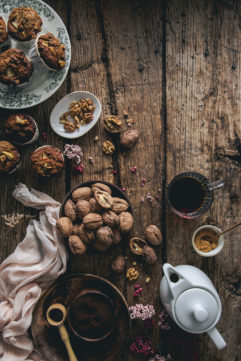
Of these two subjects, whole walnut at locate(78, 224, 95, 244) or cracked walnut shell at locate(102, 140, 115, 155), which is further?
cracked walnut shell at locate(102, 140, 115, 155)

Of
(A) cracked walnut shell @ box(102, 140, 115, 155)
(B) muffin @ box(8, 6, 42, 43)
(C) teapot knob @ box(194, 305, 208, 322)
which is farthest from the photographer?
(A) cracked walnut shell @ box(102, 140, 115, 155)

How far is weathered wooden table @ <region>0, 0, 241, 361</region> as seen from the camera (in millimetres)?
1805

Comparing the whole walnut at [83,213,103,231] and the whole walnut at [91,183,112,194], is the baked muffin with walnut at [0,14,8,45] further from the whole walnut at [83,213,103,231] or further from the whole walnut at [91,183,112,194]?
the whole walnut at [83,213,103,231]

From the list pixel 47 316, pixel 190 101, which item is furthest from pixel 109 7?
pixel 47 316

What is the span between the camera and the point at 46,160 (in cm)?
169

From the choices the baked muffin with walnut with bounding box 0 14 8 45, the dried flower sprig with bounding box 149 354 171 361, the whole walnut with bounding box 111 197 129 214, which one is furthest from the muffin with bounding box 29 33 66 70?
the dried flower sprig with bounding box 149 354 171 361

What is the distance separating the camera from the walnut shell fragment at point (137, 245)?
1755 mm

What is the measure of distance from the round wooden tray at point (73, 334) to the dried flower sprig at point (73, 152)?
2.08 feet

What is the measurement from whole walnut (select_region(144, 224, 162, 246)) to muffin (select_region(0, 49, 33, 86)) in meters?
1.03

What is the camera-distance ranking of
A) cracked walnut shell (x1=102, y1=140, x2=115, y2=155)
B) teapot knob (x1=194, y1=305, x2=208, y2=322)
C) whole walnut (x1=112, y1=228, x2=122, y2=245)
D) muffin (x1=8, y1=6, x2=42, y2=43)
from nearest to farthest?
teapot knob (x1=194, y1=305, x2=208, y2=322) < muffin (x1=8, y1=6, x2=42, y2=43) < whole walnut (x1=112, y1=228, x2=122, y2=245) < cracked walnut shell (x1=102, y1=140, x2=115, y2=155)

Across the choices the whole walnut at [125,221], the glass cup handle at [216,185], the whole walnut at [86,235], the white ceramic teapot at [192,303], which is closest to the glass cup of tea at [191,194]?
the glass cup handle at [216,185]

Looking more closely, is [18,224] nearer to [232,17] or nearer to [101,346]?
[101,346]

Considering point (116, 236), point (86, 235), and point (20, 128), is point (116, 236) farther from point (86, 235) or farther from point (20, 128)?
point (20, 128)

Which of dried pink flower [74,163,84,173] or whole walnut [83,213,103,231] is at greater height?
dried pink flower [74,163,84,173]
